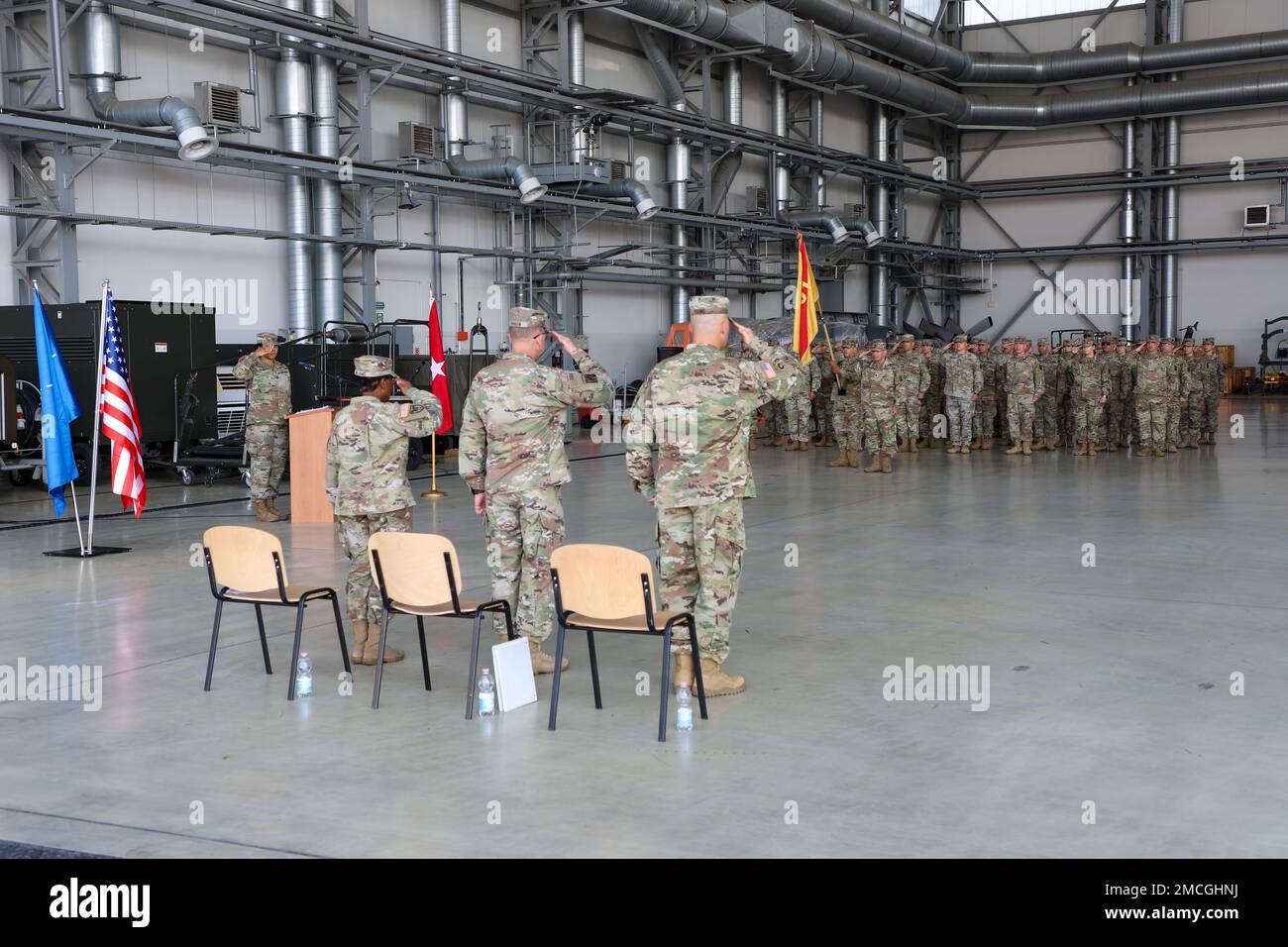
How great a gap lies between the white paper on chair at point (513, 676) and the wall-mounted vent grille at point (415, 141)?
15.7 meters

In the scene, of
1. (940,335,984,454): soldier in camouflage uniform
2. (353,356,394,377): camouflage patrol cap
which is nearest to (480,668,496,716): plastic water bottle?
(353,356,394,377): camouflage patrol cap

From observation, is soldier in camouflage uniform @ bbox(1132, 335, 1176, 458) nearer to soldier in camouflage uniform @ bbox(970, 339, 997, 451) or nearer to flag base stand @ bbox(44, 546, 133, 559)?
soldier in camouflage uniform @ bbox(970, 339, 997, 451)

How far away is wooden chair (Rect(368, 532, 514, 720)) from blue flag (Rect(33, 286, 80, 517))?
543 centimetres

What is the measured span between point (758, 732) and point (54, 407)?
715cm

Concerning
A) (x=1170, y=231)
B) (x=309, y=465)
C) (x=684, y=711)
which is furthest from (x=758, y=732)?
(x=1170, y=231)

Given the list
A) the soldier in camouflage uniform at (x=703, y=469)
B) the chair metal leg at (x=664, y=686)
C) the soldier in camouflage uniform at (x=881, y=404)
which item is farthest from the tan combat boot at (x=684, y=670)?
the soldier in camouflage uniform at (x=881, y=404)

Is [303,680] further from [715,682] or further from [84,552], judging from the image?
[84,552]

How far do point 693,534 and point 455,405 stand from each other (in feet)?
43.4

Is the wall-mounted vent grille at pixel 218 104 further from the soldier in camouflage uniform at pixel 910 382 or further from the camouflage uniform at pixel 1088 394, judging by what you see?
the camouflage uniform at pixel 1088 394

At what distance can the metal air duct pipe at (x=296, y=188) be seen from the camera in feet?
60.5

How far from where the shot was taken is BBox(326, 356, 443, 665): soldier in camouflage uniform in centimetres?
638

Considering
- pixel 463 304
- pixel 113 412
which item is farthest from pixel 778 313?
pixel 113 412

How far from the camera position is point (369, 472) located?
638 cm
